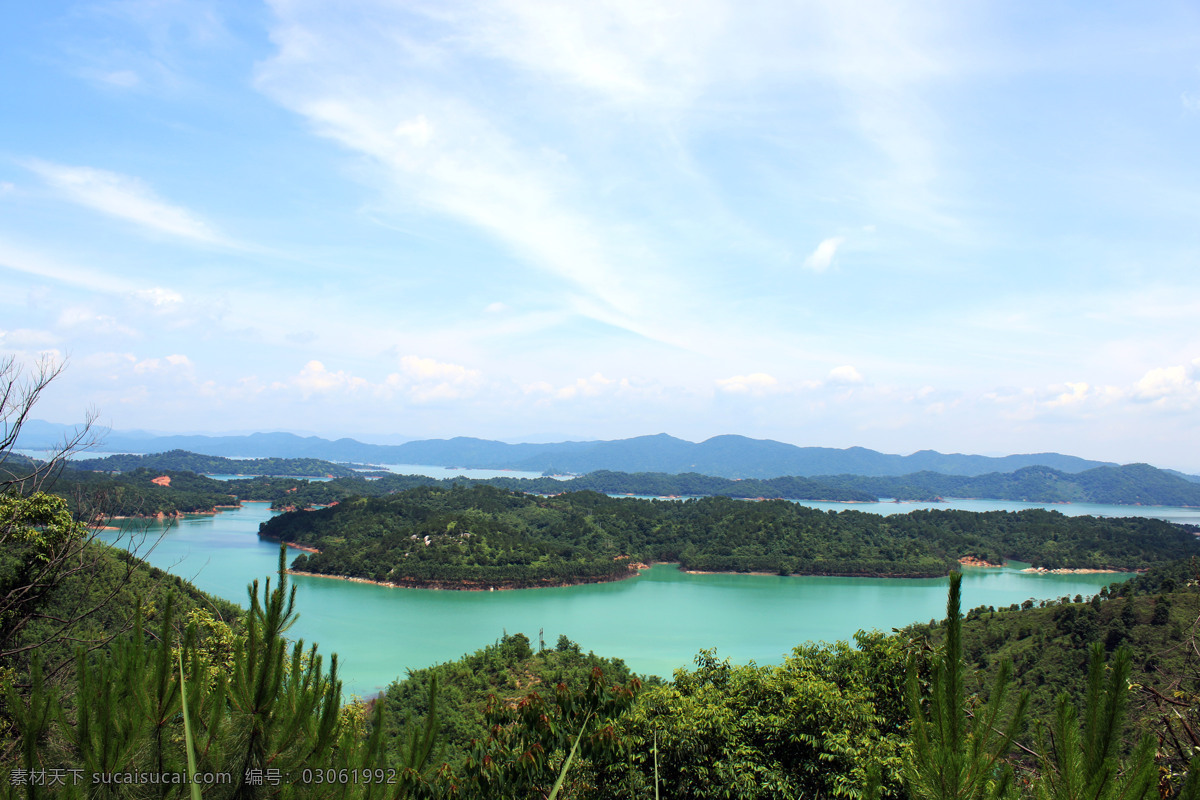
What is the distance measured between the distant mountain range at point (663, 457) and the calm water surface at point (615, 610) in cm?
11055

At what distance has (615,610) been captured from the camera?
27719mm

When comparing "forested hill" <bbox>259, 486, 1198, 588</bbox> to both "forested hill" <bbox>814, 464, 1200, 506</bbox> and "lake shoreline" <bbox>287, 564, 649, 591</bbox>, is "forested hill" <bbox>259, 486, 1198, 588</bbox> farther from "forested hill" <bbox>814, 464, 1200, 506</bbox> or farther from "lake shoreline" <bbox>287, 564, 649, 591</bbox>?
"forested hill" <bbox>814, 464, 1200, 506</bbox>

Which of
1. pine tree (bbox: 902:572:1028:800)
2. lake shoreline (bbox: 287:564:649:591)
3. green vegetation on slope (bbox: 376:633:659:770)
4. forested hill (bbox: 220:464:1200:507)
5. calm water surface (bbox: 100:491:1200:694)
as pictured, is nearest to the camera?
pine tree (bbox: 902:572:1028:800)

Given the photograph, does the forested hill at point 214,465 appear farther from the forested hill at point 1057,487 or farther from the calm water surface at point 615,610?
the forested hill at point 1057,487

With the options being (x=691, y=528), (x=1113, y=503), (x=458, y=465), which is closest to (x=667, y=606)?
(x=691, y=528)

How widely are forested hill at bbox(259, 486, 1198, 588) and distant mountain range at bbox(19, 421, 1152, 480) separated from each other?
99.0m

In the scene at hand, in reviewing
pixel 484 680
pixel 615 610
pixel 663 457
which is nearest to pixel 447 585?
pixel 615 610

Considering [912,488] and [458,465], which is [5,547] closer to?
[912,488]

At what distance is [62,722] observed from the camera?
180 cm

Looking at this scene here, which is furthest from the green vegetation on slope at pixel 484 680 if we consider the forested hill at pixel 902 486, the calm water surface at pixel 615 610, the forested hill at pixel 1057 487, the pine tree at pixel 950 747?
the forested hill at pixel 1057 487

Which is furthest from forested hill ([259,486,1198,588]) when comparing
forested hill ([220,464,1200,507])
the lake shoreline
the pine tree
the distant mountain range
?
the distant mountain range

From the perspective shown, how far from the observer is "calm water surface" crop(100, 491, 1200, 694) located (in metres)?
21.0

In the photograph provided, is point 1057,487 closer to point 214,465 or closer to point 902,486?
point 902,486

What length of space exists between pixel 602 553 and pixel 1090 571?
3187cm
